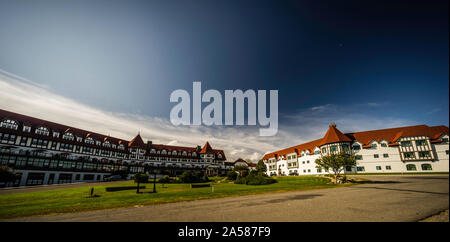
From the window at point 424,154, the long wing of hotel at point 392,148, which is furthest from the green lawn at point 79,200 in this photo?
the window at point 424,154

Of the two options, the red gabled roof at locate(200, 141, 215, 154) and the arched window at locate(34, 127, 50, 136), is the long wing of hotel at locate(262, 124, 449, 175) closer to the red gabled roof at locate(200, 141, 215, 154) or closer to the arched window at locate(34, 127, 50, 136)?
the red gabled roof at locate(200, 141, 215, 154)

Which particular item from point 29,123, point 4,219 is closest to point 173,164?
point 29,123

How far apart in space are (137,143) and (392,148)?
80383mm

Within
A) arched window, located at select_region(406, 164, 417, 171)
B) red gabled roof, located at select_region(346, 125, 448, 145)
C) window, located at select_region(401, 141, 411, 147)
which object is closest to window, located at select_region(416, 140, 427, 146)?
window, located at select_region(401, 141, 411, 147)

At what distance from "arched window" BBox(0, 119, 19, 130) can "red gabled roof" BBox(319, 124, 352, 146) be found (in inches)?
3066

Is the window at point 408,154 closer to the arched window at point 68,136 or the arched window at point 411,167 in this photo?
the arched window at point 411,167

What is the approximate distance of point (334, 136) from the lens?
155 feet

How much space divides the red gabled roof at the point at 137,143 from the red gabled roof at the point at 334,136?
64.9 m

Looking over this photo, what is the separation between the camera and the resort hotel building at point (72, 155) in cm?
3741

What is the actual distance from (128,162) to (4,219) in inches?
2299

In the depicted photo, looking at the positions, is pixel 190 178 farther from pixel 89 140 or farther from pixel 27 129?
pixel 27 129

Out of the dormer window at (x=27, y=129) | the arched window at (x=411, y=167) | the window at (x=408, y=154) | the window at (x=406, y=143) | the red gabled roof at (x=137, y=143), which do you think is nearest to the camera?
the arched window at (x=411, y=167)
